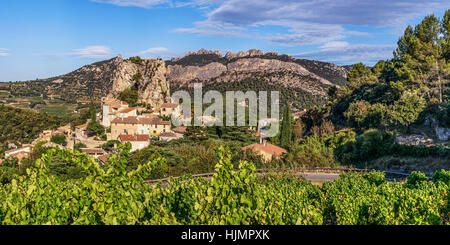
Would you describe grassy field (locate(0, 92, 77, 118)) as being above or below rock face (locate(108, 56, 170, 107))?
below

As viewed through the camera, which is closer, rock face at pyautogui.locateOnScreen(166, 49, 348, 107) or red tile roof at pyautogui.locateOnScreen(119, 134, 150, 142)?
red tile roof at pyautogui.locateOnScreen(119, 134, 150, 142)

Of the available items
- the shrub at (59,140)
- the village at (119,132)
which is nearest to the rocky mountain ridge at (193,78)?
the village at (119,132)

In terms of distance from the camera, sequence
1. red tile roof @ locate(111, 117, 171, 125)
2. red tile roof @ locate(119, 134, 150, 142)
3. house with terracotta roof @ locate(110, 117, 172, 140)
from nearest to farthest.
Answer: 1. red tile roof @ locate(119, 134, 150, 142)
2. house with terracotta roof @ locate(110, 117, 172, 140)
3. red tile roof @ locate(111, 117, 171, 125)

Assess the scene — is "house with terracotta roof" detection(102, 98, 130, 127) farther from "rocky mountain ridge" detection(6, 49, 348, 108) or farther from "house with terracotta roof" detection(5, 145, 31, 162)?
"house with terracotta roof" detection(5, 145, 31, 162)

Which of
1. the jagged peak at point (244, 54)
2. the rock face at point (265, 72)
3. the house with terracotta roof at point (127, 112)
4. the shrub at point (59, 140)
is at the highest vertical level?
the jagged peak at point (244, 54)

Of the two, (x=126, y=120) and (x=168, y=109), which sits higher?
(x=168, y=109)

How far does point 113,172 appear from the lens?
494 cm

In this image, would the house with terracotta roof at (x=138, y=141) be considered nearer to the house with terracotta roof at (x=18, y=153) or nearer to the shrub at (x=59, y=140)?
the shrub at (x=59, y=140)

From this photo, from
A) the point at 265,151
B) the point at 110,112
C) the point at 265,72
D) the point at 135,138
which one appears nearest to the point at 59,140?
the point at 110,112

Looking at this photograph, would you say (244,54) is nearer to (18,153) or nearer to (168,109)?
(168,109)

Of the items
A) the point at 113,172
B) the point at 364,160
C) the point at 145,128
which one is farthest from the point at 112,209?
the point at 145,128

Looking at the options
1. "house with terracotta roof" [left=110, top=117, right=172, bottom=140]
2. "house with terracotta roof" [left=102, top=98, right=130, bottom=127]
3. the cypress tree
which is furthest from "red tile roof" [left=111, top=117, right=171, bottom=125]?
the cypress tree

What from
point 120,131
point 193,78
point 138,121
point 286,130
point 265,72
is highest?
point 265,72

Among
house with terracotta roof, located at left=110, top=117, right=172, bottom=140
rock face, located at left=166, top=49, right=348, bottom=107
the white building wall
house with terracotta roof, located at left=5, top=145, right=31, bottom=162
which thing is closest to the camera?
house with terracotta roof, located at left=5, top=145, right=31, bottom=162
